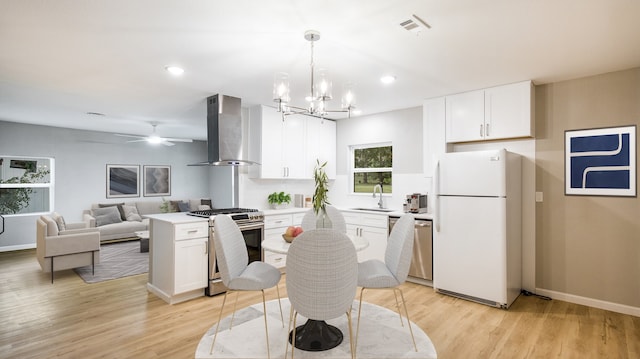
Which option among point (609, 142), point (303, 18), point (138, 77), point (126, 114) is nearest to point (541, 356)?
point (609, 142)

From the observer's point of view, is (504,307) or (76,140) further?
(76,140)

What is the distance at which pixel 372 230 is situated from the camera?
472cm

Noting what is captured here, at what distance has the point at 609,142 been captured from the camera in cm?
341

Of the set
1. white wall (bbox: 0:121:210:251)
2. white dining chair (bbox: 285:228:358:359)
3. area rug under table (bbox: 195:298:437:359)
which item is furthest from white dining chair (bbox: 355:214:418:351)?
white wall (bbox: 0:121:210:251)

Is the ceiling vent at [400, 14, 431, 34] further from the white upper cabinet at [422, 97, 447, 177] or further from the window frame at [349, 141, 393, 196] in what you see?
the window frame at [349, 141, 393, 196]

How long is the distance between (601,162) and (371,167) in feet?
9.83

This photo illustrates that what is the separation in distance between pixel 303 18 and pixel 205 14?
0.66 metres

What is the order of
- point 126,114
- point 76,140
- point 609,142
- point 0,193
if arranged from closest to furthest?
point 609,142 → point 126,114 → point 0,193 → point 76,140

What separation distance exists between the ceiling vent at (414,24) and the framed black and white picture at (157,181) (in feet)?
25.1

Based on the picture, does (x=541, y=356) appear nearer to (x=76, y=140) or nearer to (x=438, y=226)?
(x=438, y=226)

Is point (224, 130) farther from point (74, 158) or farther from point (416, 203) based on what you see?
point (74, 158)

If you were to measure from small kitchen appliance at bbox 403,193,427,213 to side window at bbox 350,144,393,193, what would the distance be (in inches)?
27.4

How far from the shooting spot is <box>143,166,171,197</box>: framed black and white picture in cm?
816

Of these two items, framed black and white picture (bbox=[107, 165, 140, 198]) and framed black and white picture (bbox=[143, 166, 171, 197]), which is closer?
framed black and white picture (bbox=[107, 165, 140, 198])
